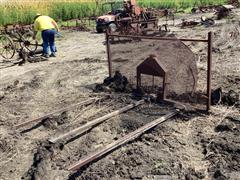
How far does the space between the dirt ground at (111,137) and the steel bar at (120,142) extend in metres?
0.09

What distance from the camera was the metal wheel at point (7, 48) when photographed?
14.0 metres

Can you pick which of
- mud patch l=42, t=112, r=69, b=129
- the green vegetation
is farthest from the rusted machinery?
the green vegetation

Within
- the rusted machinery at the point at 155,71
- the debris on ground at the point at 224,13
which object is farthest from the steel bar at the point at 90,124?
the debris on ground at the point at 224,13

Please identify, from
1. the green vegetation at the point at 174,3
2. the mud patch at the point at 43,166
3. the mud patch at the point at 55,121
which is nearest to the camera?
the mud patch at the point at 43,166

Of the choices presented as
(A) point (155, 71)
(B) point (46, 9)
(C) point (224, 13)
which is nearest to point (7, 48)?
(A) point (155, 71)

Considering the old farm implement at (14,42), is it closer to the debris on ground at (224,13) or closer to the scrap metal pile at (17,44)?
the scrap metal pile at (17,44)

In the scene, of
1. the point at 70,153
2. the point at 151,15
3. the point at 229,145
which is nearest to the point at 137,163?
the point at 70,153

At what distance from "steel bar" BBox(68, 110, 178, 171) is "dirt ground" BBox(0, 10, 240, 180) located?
9 cm

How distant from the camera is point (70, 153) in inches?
228

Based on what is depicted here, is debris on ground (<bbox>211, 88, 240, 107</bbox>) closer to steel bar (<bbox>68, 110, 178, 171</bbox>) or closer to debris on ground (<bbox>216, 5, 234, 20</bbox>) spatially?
steel bar (<bbox>68, 110, 178, 171</bbox>)

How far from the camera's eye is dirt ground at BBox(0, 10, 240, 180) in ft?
17.0

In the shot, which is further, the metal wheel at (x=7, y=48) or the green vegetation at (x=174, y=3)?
the green vegetation at (x=174, y=3)

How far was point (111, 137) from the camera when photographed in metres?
6.30

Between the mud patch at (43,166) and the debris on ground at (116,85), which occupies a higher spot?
the debris on ground at (116,85)
